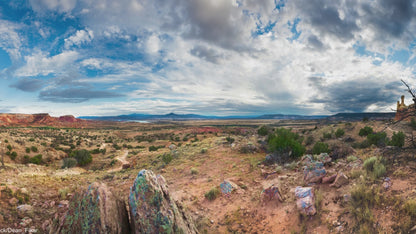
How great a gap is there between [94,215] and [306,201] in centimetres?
690

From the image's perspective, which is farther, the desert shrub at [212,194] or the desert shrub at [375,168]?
the desert shrub at [212,194]

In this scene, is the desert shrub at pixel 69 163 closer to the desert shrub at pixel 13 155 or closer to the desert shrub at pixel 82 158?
the desert shrub at pixel 82 158

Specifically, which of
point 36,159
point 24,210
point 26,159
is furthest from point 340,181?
point 26,159

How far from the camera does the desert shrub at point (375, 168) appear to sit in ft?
20.4

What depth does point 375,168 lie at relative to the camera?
643 cm

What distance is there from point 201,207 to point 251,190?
9.59ft

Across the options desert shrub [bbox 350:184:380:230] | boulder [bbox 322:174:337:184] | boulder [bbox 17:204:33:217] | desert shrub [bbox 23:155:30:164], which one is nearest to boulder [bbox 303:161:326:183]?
boulder [bbox 322:174:337:184]

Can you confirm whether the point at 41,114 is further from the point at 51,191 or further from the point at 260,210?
the point at 260,210

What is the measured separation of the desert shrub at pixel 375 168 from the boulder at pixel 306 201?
2.11 metres

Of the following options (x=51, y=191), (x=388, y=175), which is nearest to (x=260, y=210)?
(x=388, y=175)

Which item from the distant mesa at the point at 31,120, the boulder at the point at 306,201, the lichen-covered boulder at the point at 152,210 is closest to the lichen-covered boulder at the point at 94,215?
the lichen-covered boulder at the point at 152,210

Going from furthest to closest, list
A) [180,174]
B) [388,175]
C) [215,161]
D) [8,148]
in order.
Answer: [8,148]
[215,161]
[180,174]
[388,175]

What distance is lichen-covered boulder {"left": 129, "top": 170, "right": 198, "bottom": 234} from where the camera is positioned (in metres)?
4.81

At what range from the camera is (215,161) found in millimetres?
16609
